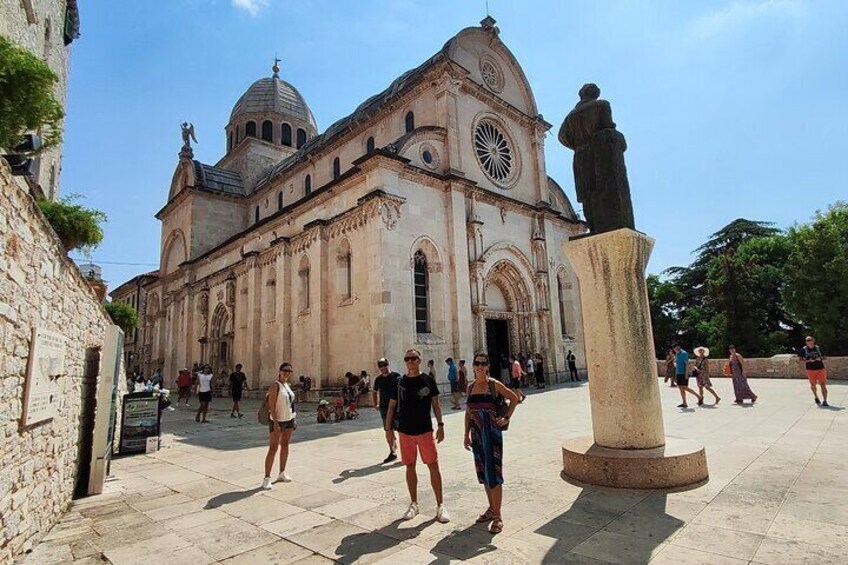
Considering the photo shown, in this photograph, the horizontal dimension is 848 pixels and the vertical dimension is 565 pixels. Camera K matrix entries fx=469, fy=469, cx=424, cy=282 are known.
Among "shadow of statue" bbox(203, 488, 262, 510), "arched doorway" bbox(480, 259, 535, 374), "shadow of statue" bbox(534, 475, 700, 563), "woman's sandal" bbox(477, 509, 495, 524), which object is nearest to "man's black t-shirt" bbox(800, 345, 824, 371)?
"shadow of statue" bbox(534, 475, 700, 563)

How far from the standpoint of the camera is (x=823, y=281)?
26031mm

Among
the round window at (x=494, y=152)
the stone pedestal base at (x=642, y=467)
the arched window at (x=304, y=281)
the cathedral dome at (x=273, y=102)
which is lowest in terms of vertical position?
the stone pedestal base at (x=642, y=467)

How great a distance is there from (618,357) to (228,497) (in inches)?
214

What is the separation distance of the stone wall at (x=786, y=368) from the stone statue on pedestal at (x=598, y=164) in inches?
785

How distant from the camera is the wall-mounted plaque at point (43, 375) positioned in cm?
421

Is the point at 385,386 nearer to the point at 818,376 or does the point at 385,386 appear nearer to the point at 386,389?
the point at 386,389

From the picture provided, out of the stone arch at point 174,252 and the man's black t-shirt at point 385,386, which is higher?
the stone arch at point 174,252

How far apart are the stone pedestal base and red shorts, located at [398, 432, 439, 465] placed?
6.97 feet

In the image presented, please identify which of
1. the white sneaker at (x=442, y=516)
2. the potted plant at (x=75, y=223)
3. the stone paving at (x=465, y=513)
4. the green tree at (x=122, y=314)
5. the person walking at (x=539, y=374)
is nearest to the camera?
the stone paving at (x=465, y=513)

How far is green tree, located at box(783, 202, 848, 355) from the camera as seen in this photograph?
2519 centimetres

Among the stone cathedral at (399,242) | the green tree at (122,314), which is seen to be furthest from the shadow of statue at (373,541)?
the green tree at (122,314)

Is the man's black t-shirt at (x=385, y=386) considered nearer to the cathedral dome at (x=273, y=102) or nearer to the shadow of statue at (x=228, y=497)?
the shadow of statue at (x=228, y=497)

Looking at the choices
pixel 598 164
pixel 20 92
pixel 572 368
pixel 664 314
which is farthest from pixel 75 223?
pixel 664 314

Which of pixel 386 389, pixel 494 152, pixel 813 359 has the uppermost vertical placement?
pixel 494 152
